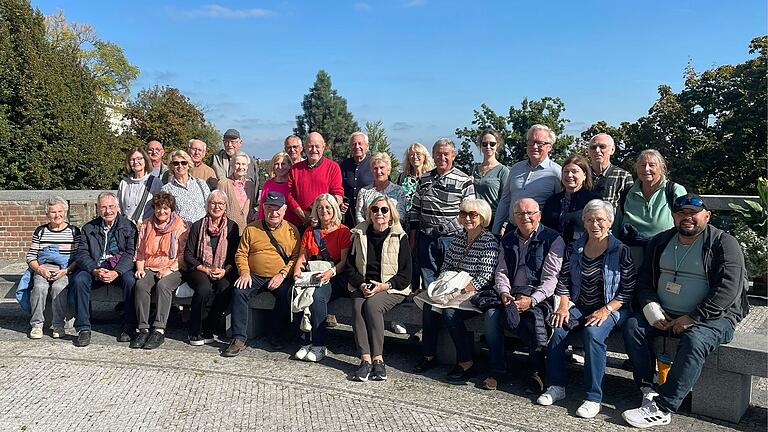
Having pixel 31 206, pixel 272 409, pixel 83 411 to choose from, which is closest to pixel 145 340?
pixel 83 411

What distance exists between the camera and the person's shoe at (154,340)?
19.0 feet

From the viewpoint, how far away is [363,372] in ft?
16.3

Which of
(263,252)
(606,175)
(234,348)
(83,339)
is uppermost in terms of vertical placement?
(606,175)

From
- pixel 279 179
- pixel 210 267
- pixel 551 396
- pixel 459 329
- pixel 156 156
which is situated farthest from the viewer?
pixel 156 156

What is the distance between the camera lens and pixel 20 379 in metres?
4.95

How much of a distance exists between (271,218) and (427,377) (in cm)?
211

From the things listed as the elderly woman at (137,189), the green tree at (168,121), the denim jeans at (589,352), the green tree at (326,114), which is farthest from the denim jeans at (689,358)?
the green tree at (326,114)

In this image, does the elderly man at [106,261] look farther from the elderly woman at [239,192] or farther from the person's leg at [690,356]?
the person's leg at [690,356]

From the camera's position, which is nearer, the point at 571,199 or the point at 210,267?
the point at 571,199

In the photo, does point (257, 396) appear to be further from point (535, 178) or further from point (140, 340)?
point (535, 178)

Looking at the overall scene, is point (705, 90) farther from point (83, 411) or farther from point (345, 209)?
point (83, 411)

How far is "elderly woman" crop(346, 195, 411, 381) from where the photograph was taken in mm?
5266

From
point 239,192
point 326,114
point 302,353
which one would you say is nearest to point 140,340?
point 302,353

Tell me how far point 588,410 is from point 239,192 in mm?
4388
